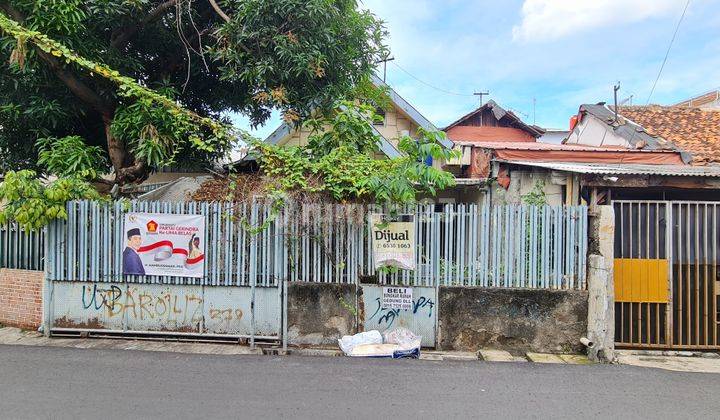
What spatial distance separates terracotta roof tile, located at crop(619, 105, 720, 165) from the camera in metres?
10.5

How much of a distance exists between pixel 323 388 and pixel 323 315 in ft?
5.88

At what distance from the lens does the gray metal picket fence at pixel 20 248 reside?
24.8 feet

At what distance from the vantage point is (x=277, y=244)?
6805 millimetres

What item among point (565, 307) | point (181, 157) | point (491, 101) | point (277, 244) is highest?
point (491, 101)

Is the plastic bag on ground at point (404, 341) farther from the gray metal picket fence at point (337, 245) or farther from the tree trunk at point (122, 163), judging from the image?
the tree trunk at point (122, 163)

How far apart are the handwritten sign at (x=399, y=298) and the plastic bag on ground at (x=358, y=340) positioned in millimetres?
465

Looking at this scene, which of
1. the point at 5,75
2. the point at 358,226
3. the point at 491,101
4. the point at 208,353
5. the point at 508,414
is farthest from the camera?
the point at 491,101

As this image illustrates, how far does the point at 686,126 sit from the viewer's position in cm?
1243

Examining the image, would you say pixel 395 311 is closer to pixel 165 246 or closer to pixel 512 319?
pixel 512 319

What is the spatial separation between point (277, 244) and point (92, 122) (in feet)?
18.4

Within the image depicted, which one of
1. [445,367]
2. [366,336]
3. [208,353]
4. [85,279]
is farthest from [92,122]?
[445,367]

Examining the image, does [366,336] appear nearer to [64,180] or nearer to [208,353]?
[208,353]

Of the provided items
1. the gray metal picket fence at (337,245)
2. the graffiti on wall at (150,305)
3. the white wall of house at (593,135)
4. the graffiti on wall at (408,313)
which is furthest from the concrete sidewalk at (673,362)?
the white wall of house at (593,135)

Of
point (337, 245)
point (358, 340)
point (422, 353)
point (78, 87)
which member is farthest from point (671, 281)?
point (78, 87)
